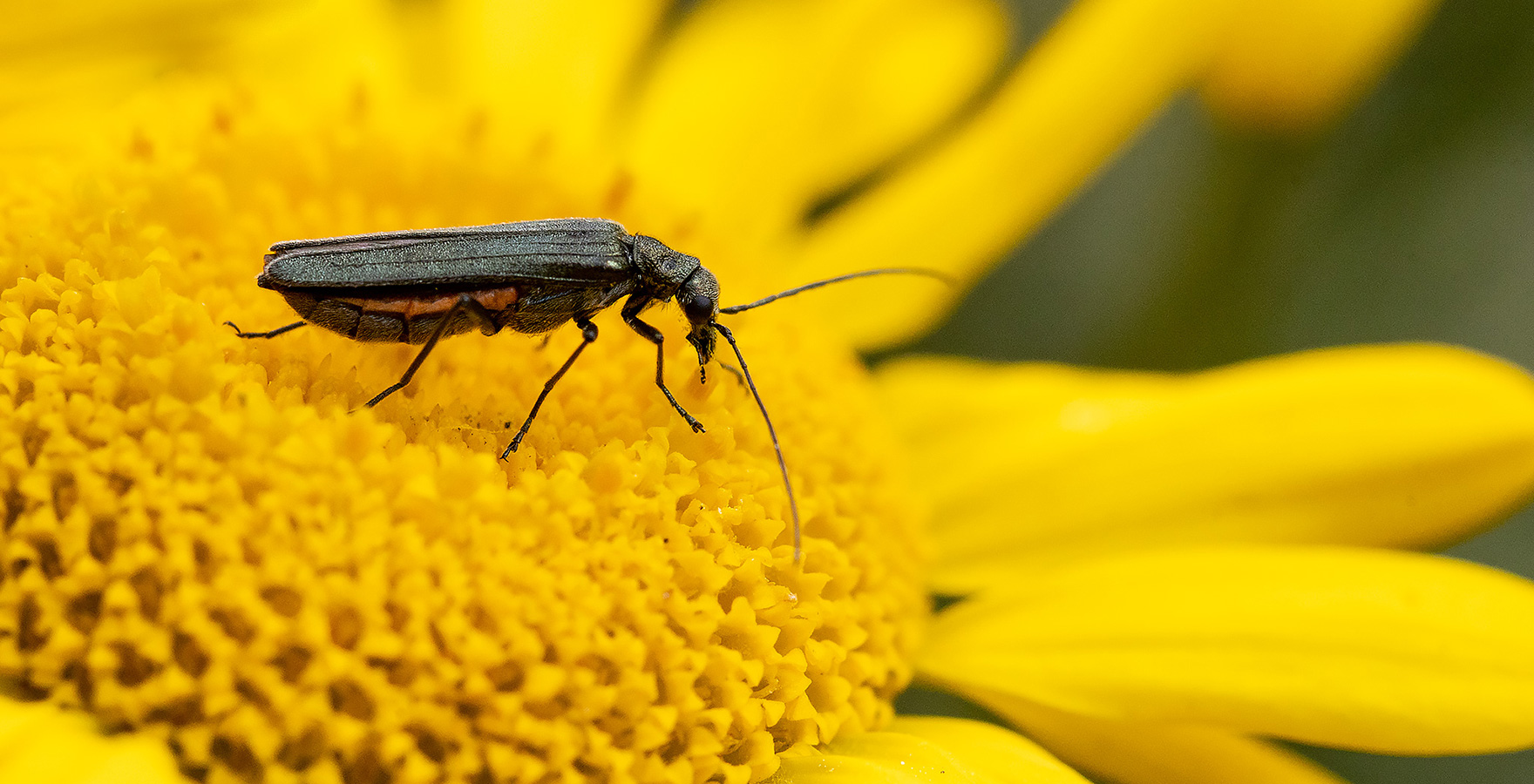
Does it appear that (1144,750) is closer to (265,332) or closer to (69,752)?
(265,332)

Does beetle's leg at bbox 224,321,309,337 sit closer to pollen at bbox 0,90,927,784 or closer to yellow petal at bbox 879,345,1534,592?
pollen at bbox 0,90,927,784

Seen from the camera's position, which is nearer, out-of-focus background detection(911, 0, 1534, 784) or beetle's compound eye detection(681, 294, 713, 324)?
beetle's compound eye detection(681, 294, 713, 324)

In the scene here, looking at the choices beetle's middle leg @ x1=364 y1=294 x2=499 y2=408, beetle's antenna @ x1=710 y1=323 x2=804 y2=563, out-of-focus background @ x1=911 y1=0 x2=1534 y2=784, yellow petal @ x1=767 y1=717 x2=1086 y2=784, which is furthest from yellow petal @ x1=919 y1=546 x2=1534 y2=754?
out-of-focus background @ x1=911 y1=0 x2=1534 y2=784

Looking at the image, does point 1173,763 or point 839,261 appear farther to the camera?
point 839,261

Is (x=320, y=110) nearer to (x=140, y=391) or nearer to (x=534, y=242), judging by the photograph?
(x=534, y=242)

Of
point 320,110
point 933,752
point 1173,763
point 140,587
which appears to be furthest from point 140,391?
point 1173,763
